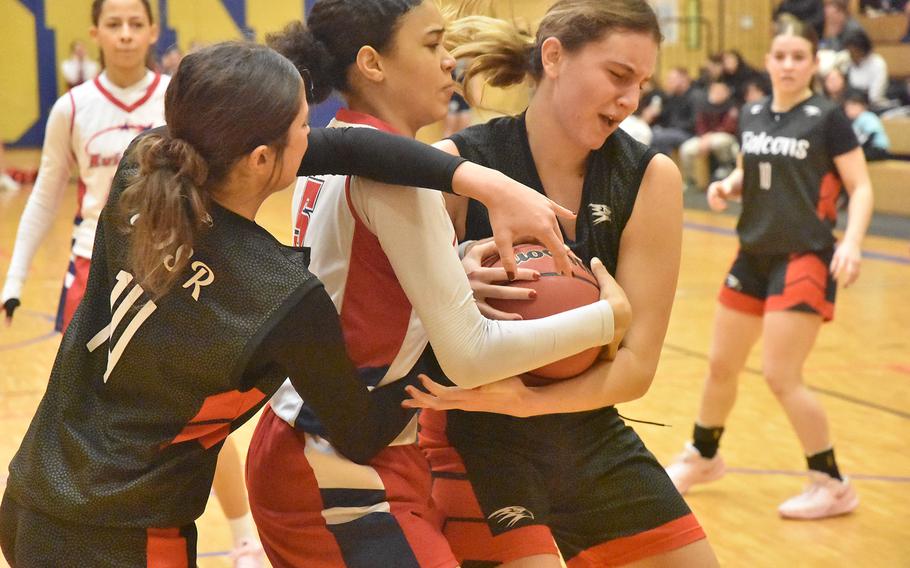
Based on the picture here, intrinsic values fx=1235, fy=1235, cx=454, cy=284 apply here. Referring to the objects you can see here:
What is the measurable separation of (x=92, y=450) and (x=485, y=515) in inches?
33.9

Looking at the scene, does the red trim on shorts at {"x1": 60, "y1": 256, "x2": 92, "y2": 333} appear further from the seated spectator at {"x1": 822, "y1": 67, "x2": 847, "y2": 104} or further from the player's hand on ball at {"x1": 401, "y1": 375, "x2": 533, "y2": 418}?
the seated spectator at {"x1": 822, "y1": 67, "x2": 847, "y2": 104}

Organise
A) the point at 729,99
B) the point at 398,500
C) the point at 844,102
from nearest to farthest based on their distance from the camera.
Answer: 1. the point at 398,500
2. the point at 844,102
3. the point at 729,99

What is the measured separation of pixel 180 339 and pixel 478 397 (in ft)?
2.05

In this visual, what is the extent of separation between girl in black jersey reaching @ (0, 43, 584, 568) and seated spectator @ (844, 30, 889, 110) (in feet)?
40.8

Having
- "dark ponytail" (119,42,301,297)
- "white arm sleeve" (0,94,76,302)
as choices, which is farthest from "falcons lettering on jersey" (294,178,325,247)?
"white arm sleeve" (0,94,76,302)

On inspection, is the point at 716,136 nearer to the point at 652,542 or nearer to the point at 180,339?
the point at 652,542

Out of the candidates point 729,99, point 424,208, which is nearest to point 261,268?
point 424,208

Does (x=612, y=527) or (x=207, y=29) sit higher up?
(x=612, y=527)

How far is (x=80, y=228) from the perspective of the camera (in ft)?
15.0

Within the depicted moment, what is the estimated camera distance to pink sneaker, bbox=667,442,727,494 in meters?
4.81

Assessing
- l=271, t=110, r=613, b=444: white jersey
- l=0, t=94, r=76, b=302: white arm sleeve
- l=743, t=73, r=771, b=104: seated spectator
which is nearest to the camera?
l=271, t=110, r=613, b=444: white jersey

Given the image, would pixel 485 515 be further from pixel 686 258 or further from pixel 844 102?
pixel 844 102

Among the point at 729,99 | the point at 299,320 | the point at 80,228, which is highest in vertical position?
the point at 299,320

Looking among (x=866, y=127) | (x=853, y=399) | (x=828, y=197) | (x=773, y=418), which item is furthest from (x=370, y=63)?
(x=866, y=127)
